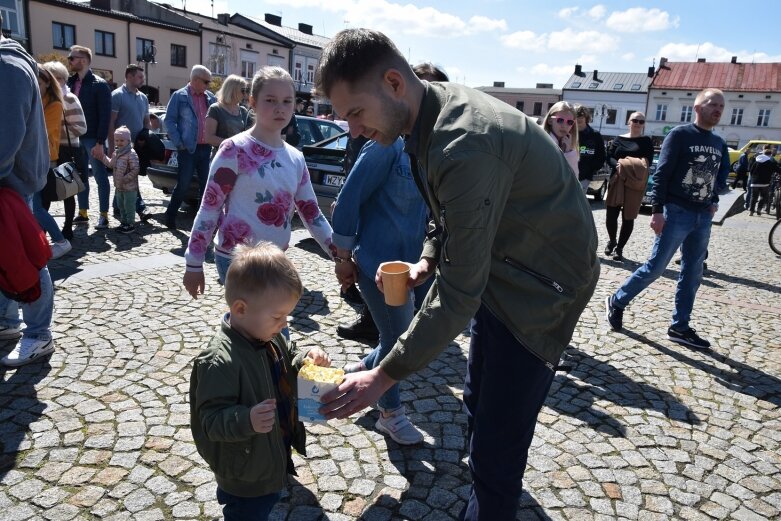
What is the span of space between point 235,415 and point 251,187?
1.56 m

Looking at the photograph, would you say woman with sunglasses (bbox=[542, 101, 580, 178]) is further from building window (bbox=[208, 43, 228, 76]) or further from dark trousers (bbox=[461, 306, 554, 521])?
building window (bbox=[208, 43, 228, 76])

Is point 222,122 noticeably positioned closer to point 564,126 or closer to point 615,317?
point 564,126

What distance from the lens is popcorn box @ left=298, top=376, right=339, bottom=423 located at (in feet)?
5.58

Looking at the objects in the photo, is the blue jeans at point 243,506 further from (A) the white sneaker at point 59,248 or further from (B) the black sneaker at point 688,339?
(A) the white sneaker at point 59,248

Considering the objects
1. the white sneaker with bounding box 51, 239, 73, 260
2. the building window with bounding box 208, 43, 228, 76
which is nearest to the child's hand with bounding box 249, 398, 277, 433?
the white sneaker with bounding box 51, 239, 73, 260

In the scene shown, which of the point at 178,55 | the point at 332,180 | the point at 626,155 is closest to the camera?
the point at 332,180

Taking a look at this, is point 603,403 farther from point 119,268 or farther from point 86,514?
point 119,268

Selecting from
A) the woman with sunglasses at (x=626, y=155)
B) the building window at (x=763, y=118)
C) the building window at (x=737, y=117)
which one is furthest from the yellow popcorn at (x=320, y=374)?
the building window at (x=763, y=118)

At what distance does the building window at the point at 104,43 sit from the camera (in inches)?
1532

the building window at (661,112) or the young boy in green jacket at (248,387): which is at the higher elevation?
the building window at (661,112)

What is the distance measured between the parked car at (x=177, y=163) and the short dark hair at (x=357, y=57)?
6.90 m

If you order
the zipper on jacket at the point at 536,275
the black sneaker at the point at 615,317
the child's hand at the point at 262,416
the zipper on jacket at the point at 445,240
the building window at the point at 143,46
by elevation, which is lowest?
the black sneaker at the point at 615,317

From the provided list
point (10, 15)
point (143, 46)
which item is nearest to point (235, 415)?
point (10, 15)

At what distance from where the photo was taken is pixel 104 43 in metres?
39.4
